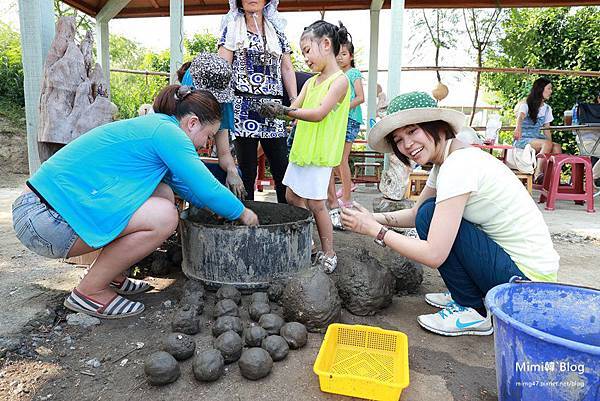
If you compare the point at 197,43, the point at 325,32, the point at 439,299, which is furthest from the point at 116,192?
the point at 197,43

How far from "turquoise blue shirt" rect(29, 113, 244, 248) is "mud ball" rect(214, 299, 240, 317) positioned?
50cm

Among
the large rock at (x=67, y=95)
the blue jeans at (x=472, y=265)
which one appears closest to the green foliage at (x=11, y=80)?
the large rock at (x=67, y=95)

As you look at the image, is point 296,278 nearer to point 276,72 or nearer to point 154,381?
point 154,381

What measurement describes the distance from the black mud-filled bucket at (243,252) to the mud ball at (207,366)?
0.67m

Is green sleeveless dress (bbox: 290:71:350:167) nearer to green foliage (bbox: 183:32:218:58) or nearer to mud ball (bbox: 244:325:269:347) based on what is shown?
mud ball (bbox: 244:325:269:347)

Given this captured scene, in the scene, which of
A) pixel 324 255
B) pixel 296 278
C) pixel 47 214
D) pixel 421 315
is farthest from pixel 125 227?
pixel 421 315

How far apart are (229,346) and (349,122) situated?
273 cm

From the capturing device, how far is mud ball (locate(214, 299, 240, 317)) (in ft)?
6.93

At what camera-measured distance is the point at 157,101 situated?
223 cm

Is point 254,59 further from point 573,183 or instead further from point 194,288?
point 573,183

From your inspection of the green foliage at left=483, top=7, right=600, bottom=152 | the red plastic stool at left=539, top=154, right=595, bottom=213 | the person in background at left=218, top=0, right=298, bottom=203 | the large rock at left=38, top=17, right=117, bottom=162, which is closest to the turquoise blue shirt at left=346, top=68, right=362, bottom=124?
the person in background at left=218, top=0, right=298, bottom=203

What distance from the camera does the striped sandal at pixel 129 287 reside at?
2.48 metres

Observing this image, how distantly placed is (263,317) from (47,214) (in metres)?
1.02

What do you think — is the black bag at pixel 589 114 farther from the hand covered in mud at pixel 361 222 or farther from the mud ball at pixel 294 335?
the mud ball at pixel 294 335
